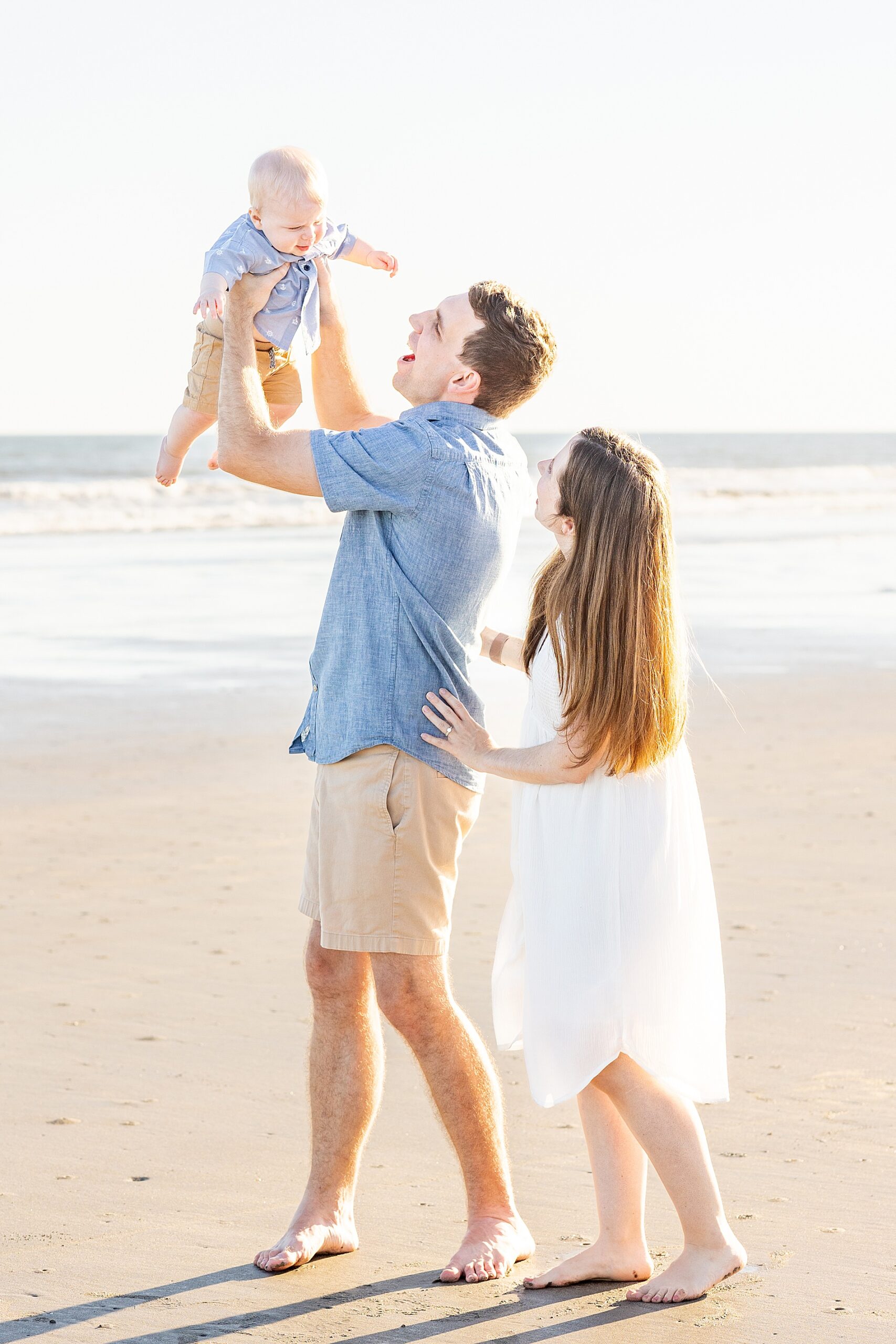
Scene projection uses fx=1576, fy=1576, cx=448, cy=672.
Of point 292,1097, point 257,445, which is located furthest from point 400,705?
point 292,1097

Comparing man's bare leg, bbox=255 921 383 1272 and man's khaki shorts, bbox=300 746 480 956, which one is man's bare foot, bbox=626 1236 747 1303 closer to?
man's bare leg, bbox=255 921 383 1272

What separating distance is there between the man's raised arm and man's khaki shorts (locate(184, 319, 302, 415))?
0.74 ft

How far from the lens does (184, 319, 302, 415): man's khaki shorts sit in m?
3.43

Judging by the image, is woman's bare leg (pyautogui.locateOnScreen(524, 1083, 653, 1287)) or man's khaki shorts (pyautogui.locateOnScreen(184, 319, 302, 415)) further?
man's khaki shorts (pyautogui.locateOnScreen(184, 319, 302, 415))

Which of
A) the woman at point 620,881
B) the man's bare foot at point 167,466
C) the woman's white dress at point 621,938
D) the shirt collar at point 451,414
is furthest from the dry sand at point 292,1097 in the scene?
the shirt collar at point 451,414

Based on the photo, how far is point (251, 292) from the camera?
10.8 feet

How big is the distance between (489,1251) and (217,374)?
6.39 ft

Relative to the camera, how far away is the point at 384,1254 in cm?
330

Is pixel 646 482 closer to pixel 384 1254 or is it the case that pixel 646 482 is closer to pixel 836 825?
pixel 384 1254

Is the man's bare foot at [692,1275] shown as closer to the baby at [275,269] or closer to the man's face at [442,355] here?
the man's face at [442,355]

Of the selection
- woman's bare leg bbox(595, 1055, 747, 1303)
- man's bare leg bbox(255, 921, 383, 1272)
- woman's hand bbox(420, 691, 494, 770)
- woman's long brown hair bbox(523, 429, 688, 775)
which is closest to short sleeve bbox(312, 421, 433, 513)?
woman's long brown hair bbox(523, 429, 688, 775)

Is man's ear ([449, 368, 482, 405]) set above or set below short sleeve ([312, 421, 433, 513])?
above

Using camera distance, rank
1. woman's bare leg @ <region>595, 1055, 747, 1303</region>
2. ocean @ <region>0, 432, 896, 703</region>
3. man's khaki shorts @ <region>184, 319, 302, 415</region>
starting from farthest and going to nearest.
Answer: ocean @ <region>0, 432, 896, 703</region> → man's khaki shorts @ <region>184, 319, 302, 415</region> → woman's bare leg @ <region>595, 1055, 747, 1303</region>

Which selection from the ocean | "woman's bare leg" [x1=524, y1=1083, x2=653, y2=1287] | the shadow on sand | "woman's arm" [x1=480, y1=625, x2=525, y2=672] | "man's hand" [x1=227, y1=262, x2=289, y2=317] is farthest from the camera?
the ocean
